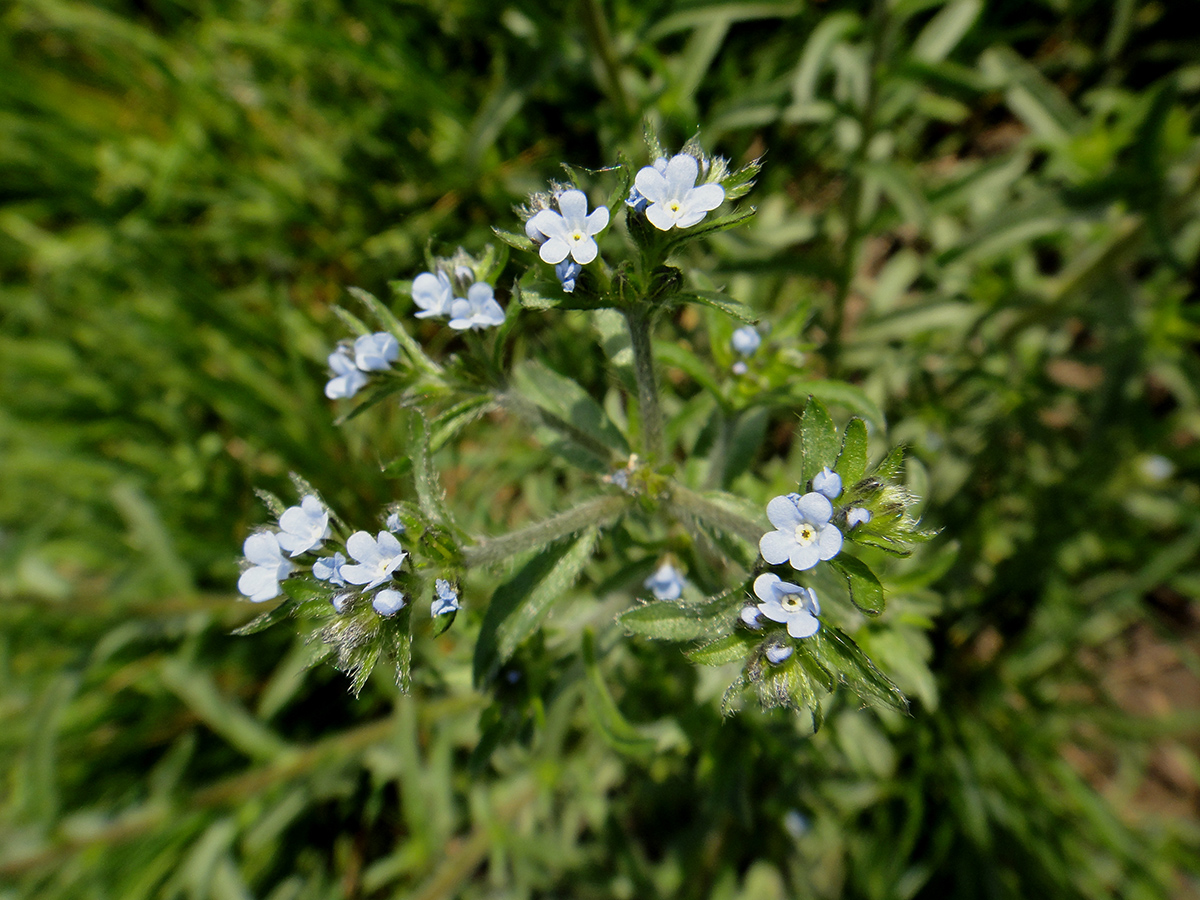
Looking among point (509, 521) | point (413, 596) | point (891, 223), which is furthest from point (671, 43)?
point (413, 596)

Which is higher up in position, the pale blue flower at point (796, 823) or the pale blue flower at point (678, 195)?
the pale blue flower at point (678, 195)

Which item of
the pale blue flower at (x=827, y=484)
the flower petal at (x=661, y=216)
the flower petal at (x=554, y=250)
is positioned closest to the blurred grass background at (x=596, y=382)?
the pale blue flower at (x=827, y=484)

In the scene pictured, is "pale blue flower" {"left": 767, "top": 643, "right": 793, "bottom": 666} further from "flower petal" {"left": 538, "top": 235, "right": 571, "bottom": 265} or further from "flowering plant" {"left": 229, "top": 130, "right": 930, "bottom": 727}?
"flower petal" {"left": 538, "top": 235, "right": 571, "bottom": 265}

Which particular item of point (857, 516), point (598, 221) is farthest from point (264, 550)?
point (857, 516)

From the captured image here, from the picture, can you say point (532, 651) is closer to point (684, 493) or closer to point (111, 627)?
point (684, 493)

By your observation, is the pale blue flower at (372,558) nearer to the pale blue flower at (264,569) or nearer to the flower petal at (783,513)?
the pale blue flower at (264,569)

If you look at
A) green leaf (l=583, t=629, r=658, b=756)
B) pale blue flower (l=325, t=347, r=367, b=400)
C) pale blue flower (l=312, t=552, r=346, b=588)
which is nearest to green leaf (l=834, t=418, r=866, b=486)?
green leaf (l=583, t=629, r=658, b=756)

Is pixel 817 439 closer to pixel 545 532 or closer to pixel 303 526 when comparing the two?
pixel 545 532
